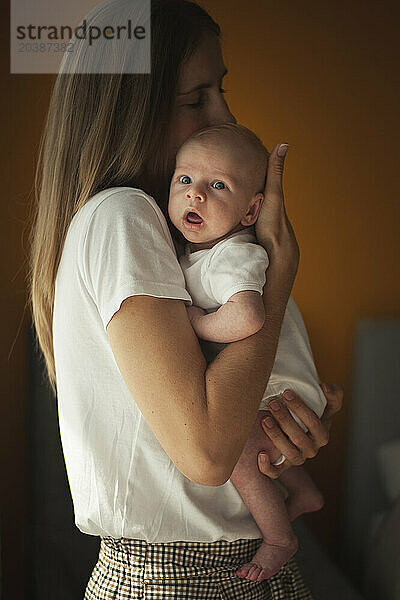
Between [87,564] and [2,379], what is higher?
[2,379]

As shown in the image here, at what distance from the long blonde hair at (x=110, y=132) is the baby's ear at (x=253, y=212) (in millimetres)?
98

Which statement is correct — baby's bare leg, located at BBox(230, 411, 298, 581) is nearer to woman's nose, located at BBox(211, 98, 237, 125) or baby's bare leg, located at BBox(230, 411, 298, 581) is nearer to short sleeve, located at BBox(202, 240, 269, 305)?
short sleeve, located at BBox(202, 240, 269, 305)

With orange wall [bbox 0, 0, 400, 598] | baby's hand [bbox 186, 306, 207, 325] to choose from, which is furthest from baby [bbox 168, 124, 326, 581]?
orange wall [bbox 0, 0, 400, 598]

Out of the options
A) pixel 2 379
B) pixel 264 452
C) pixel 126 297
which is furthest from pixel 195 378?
pixel 2 379

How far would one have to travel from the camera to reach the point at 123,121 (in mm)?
746

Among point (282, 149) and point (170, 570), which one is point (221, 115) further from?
point (170, 570)

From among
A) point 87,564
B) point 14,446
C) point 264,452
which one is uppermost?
point 264,452

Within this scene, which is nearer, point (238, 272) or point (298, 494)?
point (238, 272)

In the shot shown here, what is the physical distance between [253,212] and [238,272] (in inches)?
4.3

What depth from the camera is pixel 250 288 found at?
69 cm

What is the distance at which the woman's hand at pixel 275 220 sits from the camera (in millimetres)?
755

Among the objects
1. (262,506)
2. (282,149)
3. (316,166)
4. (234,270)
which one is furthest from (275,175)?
(316,166)

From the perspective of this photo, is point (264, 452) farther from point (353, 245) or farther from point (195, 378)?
point (353, 245)

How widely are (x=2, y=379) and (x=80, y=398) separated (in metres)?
0.45
